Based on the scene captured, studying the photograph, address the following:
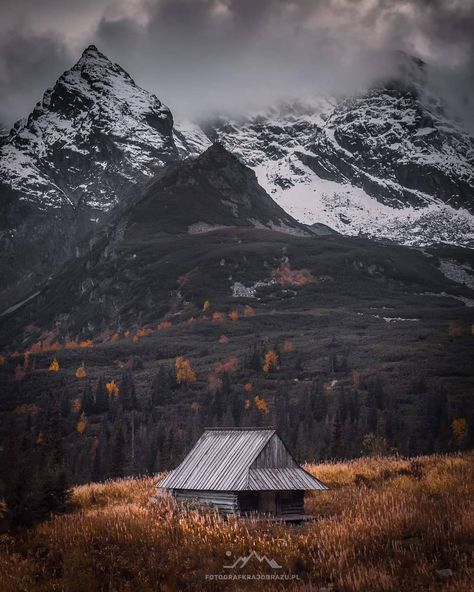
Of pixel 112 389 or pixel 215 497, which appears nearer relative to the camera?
pixel 215 497

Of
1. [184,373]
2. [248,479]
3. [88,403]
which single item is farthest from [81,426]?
[248,479]

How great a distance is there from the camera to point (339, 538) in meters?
16.7

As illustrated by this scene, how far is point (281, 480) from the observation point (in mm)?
23344

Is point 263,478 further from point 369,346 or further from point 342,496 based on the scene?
point 369,346

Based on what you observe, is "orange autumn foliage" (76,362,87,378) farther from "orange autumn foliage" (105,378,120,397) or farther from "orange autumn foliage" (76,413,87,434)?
"orange autumn foliage" (76,413,87,434)

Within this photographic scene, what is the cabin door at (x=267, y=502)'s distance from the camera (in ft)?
77.3

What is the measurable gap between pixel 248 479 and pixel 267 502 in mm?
1507

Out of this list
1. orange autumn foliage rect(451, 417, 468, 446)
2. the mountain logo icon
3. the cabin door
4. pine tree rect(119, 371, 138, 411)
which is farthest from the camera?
pine tree rect(119, 371, 138, 411)

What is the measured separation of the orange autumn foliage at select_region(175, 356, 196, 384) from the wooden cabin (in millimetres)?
150903

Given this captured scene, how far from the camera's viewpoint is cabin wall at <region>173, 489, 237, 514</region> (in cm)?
2292

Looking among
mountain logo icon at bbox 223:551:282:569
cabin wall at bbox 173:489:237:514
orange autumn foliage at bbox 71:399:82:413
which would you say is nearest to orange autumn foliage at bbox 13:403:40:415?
orange autumn foliage at bbox 71:399:82:413

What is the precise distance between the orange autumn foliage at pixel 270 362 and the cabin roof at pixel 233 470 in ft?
500

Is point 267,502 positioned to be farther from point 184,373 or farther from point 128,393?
point 184,373

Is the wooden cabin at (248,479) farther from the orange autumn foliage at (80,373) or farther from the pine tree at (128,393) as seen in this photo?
the orange autumn foliage at (80,373)
